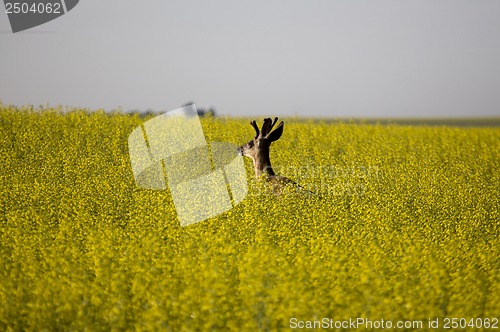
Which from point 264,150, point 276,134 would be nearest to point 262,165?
point 264,150

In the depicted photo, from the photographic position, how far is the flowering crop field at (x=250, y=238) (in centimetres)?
584

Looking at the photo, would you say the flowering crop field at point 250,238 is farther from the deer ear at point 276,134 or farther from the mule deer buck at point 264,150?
the deer ear at point 276,134

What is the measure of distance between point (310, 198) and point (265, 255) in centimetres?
434

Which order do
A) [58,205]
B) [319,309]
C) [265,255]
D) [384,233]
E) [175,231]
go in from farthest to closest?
[58,205]
[384,233]
[175,231]
[265,255]
[319,309]

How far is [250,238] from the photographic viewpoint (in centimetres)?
881

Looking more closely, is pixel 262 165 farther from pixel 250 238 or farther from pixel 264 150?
pixel 250 238

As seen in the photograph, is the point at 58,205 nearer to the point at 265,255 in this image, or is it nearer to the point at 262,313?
the point at 265,255

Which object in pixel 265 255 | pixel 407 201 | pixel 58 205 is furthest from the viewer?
pixel 407 201

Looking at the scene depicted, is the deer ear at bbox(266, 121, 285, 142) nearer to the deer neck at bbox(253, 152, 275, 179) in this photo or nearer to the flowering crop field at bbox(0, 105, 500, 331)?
the deer neck at bbox(253, 152, 275, 179)

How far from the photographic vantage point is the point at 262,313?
581 cm

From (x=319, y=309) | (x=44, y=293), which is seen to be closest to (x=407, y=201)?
(x=319, y=309)

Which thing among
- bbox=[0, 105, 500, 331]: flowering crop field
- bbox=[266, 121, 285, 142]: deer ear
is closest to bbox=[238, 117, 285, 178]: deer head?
bbox=[266, 121, 285, 142]: deer ear

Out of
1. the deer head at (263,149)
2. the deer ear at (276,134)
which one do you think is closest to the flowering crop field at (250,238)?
the deer head at (263,149)

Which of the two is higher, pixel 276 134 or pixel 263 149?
pixel 276 134
